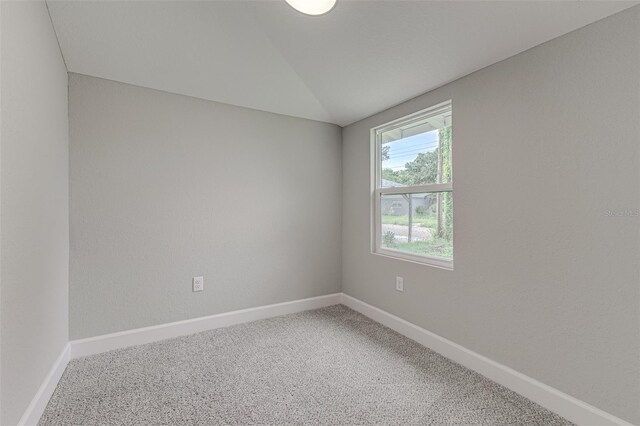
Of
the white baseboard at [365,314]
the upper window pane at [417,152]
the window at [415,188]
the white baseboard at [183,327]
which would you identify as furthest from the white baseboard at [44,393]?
the upper window pane at [417,152]

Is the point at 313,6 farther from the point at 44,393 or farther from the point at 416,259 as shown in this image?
the point at 44,393

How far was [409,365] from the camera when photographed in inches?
76.0

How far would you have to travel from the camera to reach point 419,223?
2.41m

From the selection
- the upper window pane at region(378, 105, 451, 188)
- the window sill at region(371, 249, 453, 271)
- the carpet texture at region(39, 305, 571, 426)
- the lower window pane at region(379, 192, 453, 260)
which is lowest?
the carpet texture at region(39, 305, 571, 426)

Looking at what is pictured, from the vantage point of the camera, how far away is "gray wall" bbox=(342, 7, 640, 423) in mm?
1304

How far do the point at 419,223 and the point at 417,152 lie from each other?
60 centimetres

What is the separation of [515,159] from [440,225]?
0.71 meters

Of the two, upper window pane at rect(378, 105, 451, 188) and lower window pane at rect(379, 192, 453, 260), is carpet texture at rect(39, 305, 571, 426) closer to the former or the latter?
lower window pane at rect(379, 192, 453, 260)

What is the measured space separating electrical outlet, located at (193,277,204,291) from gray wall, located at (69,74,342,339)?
4cm

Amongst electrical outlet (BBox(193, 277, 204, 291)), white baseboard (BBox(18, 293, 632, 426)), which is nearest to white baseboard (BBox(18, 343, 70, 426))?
white baseboard (BBox(18, 293, 632, 426))

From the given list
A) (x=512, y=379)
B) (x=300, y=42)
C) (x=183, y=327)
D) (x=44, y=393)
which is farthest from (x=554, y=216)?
(x=44, y=393)

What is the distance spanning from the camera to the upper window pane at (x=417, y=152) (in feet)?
7.16

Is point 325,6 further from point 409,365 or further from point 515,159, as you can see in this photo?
point 409,365

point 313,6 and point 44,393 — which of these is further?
point 313,6
